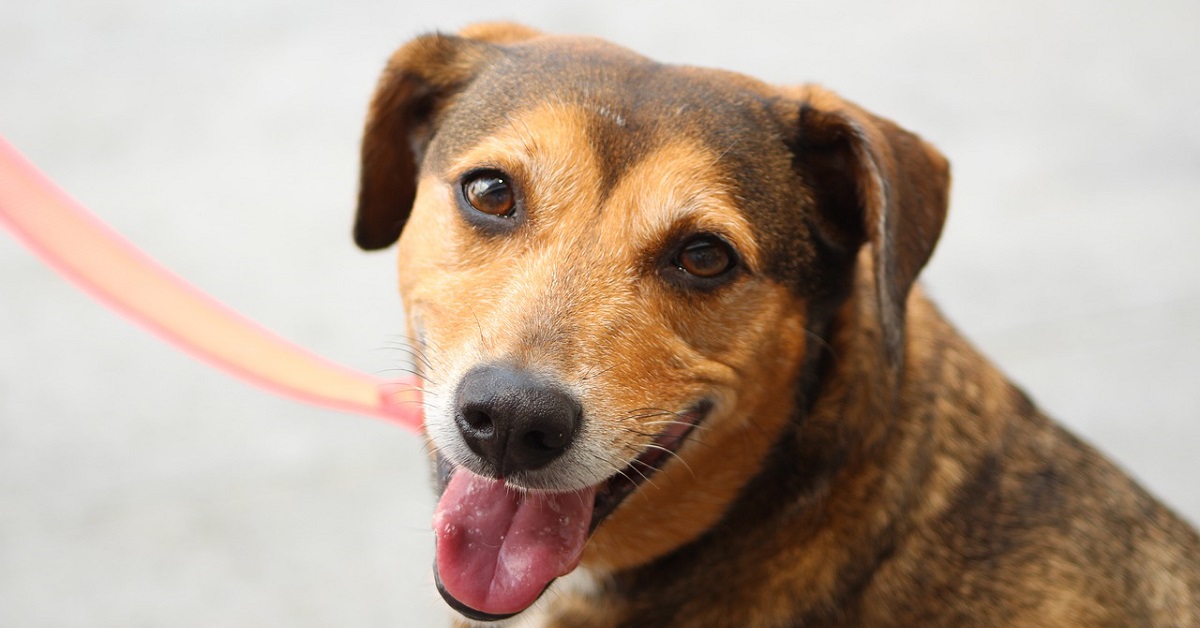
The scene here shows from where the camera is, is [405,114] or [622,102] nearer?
[622,102]

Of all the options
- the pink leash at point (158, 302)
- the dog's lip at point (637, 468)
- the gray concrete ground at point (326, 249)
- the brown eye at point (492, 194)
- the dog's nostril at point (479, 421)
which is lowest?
the gray concrete ground at point (326, 249)

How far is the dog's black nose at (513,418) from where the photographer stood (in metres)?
2.07

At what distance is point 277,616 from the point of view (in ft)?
12.9

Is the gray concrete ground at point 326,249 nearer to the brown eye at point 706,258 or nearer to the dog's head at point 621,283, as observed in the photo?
the dog's head at point 621,283

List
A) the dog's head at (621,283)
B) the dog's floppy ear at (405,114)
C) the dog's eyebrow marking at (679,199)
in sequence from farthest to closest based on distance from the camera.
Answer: the dog's floppy ear at (405,114), the dog's eyebrow marking at (679,199), the dog's head at (621,283)

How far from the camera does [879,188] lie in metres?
2.35

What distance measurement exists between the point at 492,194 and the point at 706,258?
17.9 inches

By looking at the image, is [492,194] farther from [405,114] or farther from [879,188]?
[879,188]

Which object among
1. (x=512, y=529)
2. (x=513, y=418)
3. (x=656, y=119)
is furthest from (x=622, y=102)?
(x=512, y=529)

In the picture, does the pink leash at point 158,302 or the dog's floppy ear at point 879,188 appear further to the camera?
the pink leash at point 158,302

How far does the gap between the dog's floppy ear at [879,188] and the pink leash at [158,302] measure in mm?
1081

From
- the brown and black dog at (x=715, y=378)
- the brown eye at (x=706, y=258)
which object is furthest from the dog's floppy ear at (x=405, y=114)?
the brown eye at (x=706, y=258)

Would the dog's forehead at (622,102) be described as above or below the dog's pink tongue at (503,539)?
above

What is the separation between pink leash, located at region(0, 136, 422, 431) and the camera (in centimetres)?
299
